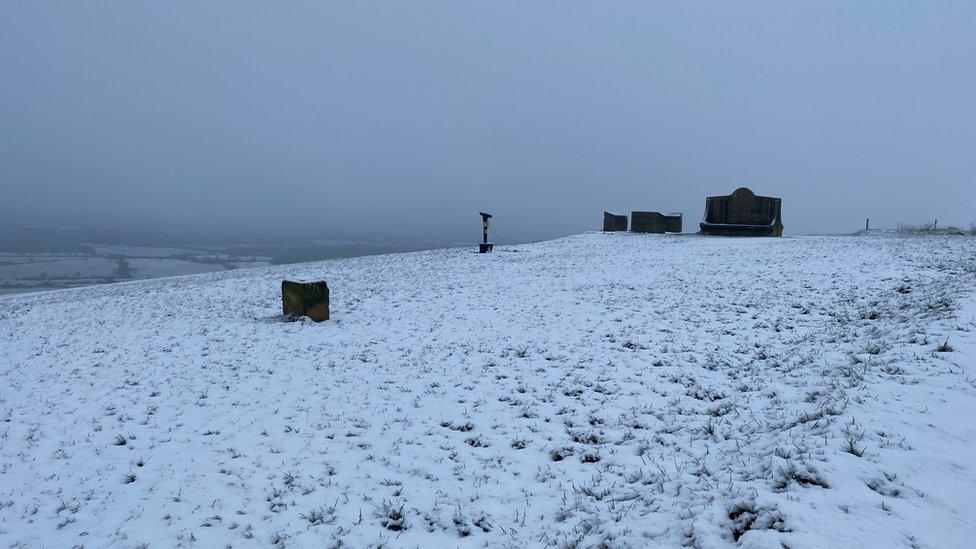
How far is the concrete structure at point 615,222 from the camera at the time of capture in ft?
137

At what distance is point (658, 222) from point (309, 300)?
107ft

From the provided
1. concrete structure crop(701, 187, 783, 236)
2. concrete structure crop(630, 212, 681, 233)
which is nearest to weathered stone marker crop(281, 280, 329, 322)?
concrete structure crop(701, 187, 783, 236)

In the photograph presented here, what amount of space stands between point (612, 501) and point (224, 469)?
4.90m

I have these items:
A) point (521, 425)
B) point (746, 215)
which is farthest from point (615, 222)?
point (521, 425)

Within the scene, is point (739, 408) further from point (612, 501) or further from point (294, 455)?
point (294, 455)

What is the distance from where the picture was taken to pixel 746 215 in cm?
3375

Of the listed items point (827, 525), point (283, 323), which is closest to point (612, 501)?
point (827, 525)

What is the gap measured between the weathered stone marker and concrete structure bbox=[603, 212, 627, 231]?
3229 cm

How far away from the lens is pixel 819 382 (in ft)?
23.2

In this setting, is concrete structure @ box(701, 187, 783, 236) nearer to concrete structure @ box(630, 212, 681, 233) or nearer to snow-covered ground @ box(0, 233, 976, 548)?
concrete structure @ box(630, 212, 681, 233)

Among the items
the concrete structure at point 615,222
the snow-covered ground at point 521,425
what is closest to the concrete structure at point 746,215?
the concrete structure at point 615,222

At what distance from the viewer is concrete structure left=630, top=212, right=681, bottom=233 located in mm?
39625

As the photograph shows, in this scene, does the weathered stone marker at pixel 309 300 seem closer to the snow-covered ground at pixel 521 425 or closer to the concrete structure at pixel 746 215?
the snow-covered ground at pixel 521 425

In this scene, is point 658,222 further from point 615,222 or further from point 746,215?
point 746,215
